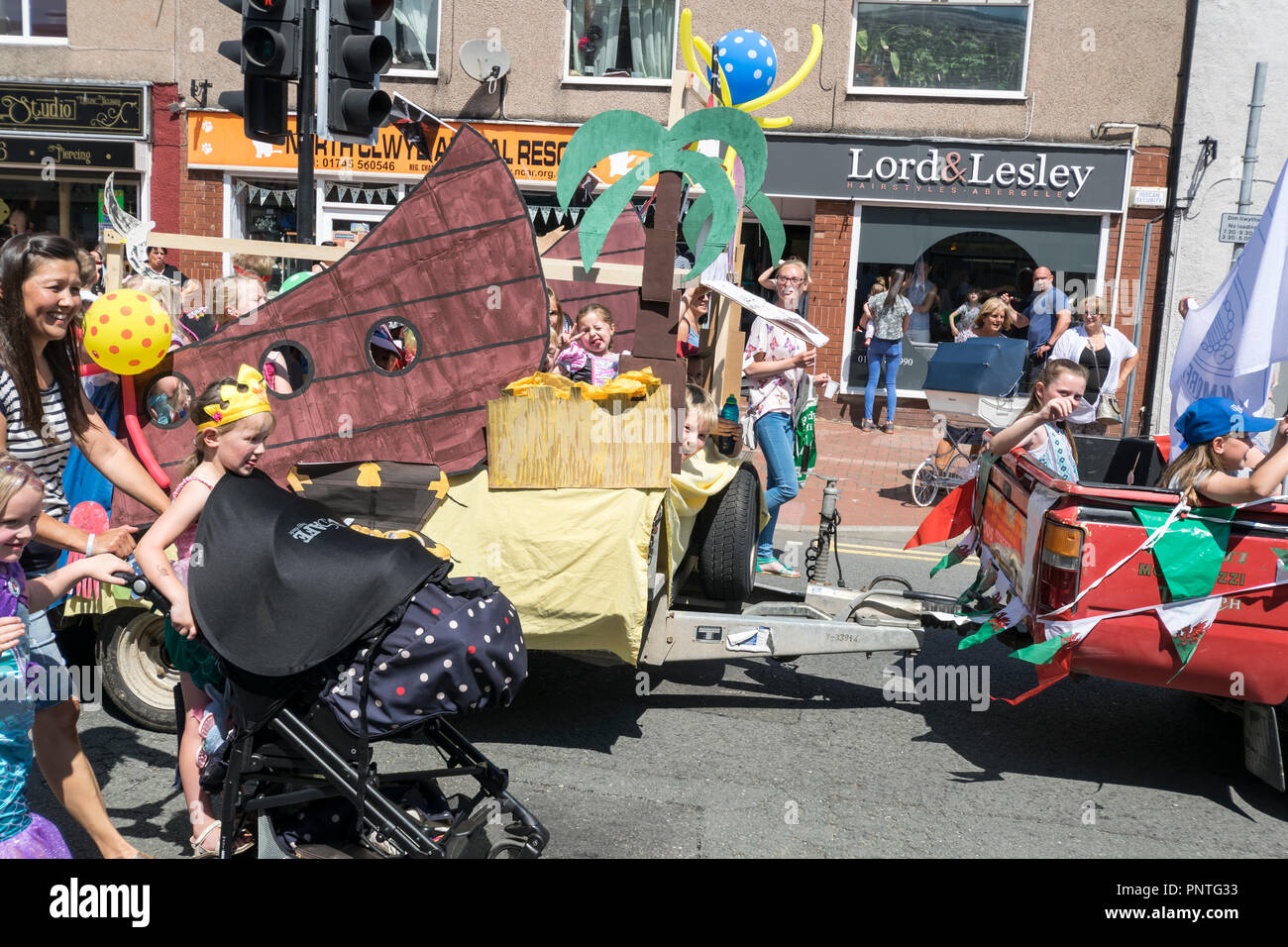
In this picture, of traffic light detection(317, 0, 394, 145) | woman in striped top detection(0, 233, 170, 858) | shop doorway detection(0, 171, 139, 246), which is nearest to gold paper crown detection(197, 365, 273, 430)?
woman in striped top detection(0, 233, 170, 858)

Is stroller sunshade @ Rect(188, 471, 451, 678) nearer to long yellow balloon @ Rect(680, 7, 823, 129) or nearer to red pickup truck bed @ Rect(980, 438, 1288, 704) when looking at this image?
red pickup truck bed @ Rect(980, 438, 1288, 704)

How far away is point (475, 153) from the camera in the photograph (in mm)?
4461

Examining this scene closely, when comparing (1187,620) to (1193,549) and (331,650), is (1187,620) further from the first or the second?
(331,650)

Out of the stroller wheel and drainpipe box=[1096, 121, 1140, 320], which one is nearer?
the stroller wheel

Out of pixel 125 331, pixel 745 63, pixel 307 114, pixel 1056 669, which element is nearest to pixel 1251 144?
pixel 745 63

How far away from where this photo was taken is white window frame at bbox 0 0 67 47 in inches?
642

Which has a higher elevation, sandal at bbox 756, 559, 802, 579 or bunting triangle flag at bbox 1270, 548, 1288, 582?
bunting triangle flag at bbox 1270, 548, 1288, 582

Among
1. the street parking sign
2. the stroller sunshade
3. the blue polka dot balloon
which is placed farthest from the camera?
the street parking sign

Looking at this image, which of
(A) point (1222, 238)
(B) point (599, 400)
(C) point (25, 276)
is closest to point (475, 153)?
(B) point (599, 400)

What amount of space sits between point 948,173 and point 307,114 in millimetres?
9090

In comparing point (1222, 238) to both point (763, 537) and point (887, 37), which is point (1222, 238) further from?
point (763, 537)

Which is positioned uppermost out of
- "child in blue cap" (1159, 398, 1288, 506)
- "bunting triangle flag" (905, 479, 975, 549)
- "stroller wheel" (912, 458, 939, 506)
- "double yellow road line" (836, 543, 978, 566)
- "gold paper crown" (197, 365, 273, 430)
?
"gold paper crown" (197, 365, 273, 430)

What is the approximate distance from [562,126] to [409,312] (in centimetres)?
1135

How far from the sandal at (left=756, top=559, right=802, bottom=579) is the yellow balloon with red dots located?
4.02 m
